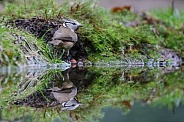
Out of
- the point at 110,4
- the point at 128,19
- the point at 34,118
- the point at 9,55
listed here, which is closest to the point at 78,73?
the point at 9,55

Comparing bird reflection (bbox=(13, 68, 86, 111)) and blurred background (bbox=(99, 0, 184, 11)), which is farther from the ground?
blurred background (bbox=(99, 0, 184, 11))

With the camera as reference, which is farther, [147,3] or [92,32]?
[147,3]

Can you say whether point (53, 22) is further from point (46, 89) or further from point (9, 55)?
point (46, 89)

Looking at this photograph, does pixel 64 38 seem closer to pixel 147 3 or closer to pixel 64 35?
pixel 64 35

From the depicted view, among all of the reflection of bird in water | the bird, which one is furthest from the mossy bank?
the reflection of bird in water

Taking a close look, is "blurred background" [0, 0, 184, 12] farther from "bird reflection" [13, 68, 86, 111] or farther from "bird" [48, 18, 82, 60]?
"bird reflection" [13, 68, 86, 111]

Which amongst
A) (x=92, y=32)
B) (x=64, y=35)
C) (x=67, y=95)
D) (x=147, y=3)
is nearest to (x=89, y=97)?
(x=67, y=95)

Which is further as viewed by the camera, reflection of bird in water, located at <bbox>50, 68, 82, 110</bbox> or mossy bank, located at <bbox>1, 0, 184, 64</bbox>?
mossy bank, located at <bbox>1, 0, 184, 64</bbox>

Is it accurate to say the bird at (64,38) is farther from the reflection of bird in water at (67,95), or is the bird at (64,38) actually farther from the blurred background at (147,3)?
the blurred background at (147,3)
